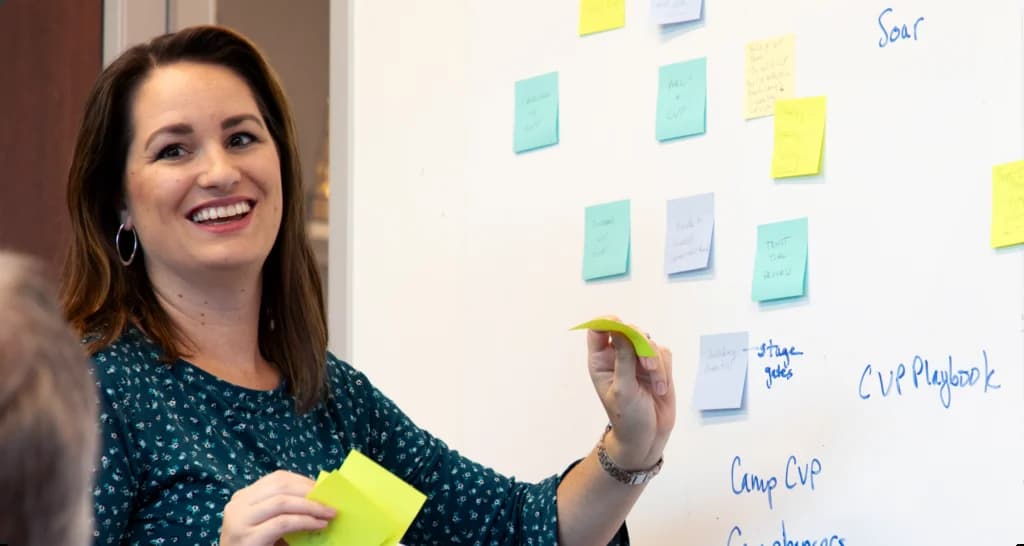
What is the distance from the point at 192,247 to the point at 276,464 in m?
0.28

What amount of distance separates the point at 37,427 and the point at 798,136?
132 cm

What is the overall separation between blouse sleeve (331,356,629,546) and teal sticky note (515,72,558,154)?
446mm

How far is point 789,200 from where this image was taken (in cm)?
186

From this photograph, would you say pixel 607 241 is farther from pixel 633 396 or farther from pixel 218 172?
pixel 218 172

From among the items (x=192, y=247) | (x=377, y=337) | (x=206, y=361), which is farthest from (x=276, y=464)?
(x=377, y=337)

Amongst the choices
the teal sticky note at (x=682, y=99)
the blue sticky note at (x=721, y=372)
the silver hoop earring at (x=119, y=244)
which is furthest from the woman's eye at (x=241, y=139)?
the blue sticky note at (x=721, y=372)

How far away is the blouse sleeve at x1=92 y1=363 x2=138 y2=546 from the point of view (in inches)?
66.0

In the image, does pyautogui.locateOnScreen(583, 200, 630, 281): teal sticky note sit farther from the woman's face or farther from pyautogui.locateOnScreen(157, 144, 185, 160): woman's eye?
pyautogui.locateOnScreen(157, 144, 185, 160): woman's eye

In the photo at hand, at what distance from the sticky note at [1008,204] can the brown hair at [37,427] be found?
119 centimetres

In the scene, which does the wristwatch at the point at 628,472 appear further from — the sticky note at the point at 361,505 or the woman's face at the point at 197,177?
the woman's face at the point at 197,177

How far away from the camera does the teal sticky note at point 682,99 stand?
197 cm

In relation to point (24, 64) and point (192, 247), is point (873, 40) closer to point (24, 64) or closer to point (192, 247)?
point (192, 247)

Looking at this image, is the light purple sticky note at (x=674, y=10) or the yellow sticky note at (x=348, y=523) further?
the light purple sticky note at (x=674, y=10)

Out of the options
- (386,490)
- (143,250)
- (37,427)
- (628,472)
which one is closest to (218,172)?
(143,250)
